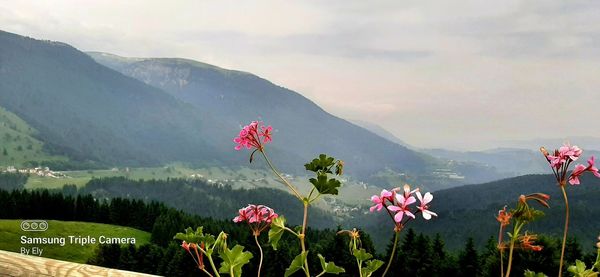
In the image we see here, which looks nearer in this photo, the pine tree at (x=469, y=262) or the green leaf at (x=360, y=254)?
the green leaf at (x=360, y=254)

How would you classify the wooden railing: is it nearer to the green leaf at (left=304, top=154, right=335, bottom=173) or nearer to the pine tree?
the green leaf at (left=304, top=154, right=335, bottom=173)

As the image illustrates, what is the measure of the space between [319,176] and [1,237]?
110 meters

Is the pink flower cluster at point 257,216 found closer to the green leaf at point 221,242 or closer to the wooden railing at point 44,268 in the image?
the green leaf at point 221,242

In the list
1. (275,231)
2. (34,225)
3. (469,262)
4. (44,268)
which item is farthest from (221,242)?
(34,225)

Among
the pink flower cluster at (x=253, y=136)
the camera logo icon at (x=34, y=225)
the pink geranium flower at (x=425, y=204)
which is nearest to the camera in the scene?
the pink geranium flower at (x=425, y=204)

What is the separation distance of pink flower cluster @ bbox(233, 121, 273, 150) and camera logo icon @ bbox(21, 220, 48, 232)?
100 meters

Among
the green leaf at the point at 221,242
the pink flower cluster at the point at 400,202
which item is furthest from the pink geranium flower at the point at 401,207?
the green leaf at the point at 221,242

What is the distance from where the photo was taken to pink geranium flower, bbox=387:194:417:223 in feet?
6.04

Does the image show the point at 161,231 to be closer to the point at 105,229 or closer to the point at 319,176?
the point at 105,229

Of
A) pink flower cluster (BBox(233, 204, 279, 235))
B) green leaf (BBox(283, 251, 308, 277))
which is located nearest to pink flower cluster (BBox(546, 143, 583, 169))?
green leaf (BBox(283, 251, 308, 277))

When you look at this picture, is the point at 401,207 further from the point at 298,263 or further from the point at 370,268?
the point at 298,263

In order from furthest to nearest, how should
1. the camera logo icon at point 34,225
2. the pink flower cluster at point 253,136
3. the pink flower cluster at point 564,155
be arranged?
the camera logo icon at point 34,225 < the pink flower cluster at point 253,136 < the pink flower cluster at point 564,155

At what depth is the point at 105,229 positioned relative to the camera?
101 meters

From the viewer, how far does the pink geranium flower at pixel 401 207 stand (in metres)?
1.84
